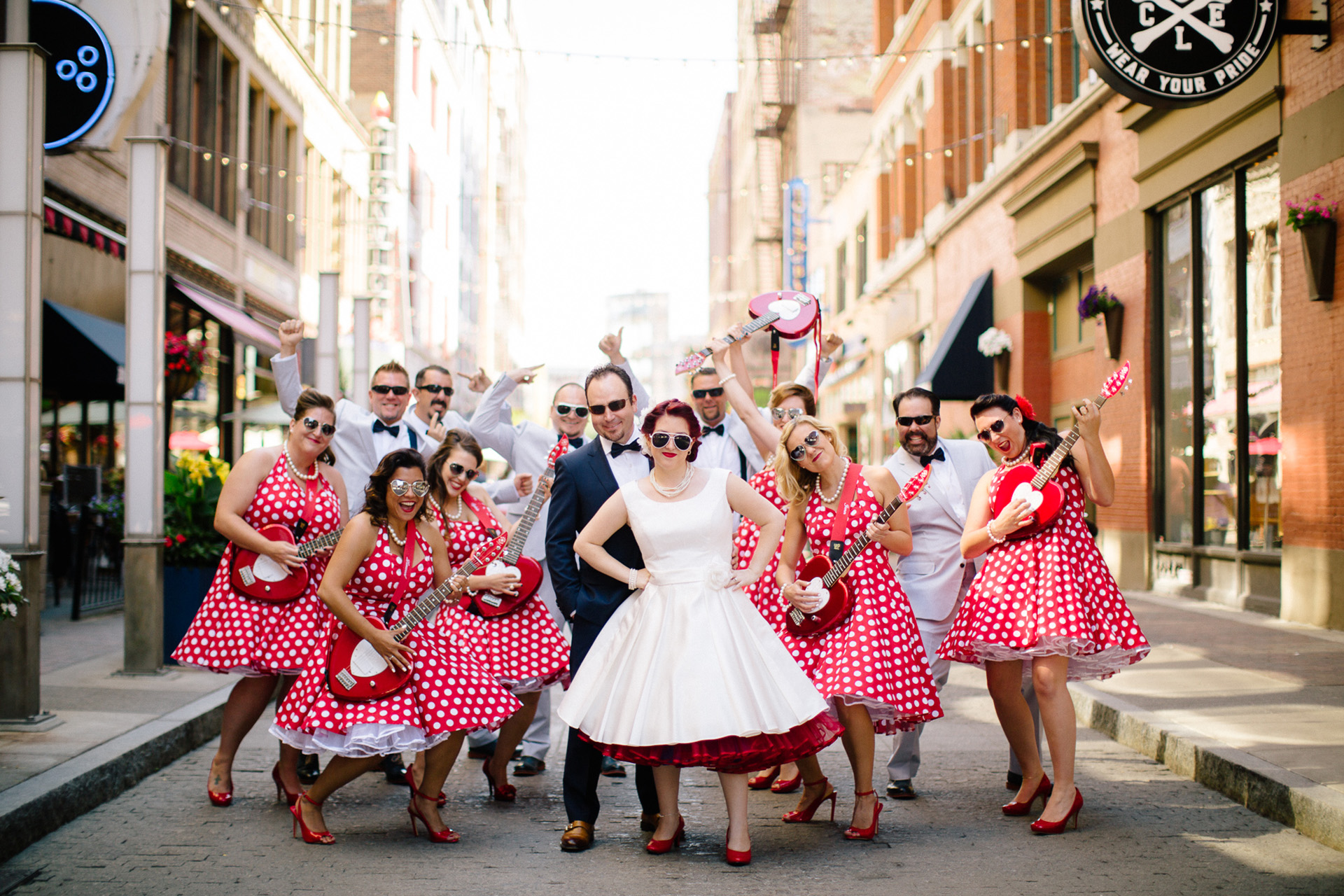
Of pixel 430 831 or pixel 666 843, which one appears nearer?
pixel 666 843

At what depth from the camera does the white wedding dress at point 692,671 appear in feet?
15.2

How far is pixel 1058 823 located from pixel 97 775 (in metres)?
4.39

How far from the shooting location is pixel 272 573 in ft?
19.4

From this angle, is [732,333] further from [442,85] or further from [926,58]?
[442,85]

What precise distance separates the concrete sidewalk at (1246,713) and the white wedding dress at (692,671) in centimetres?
216

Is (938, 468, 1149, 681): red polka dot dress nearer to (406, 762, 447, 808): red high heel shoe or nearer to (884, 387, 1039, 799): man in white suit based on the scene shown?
(884, 387, 1039, 799): man in white suit

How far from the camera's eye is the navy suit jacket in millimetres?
5176

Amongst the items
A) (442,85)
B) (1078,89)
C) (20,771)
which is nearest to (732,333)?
(20,771)

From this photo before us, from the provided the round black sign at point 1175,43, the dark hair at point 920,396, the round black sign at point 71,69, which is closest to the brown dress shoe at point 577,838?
the dark hair at point 920,396

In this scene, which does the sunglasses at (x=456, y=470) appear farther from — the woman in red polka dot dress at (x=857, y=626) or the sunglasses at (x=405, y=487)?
the woman in red polka dot dress at (x=857, y=626)

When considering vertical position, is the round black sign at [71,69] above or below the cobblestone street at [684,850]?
above

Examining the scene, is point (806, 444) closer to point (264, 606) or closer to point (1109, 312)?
point (264, 606)

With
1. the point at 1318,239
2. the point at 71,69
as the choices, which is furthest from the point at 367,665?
the point at 1318,239

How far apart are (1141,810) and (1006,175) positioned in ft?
48.8
